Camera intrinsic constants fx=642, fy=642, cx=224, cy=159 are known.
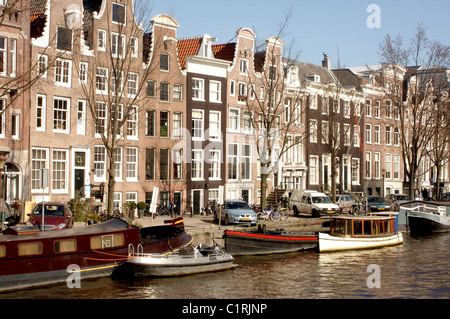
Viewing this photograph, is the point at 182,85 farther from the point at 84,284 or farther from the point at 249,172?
the point at 84,284

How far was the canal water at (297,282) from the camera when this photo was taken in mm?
24672

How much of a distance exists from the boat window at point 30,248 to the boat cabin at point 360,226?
18.9m

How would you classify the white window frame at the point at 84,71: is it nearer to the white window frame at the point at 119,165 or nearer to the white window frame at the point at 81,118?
the white window frame at the point at 81,118

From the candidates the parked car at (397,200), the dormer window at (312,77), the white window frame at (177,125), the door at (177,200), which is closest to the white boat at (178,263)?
the door at (177,200)

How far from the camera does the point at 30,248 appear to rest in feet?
83.0

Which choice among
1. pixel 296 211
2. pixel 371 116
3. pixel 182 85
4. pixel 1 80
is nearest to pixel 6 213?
pixel 1 80

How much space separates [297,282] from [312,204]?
21.8 metres

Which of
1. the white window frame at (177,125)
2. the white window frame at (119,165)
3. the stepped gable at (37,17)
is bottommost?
the white window frame at (119,165)

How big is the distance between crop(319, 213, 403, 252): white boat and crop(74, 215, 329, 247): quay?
441 cm

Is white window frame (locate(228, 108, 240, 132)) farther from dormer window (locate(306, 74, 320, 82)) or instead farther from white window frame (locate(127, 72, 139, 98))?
dormer window (locate(306, 74, 320, 82))

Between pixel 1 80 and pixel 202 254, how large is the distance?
1627cm

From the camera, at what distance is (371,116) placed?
72.7 m

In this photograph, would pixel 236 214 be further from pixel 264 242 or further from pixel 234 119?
pixel 234 119

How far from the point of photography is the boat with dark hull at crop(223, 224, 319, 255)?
112ft
